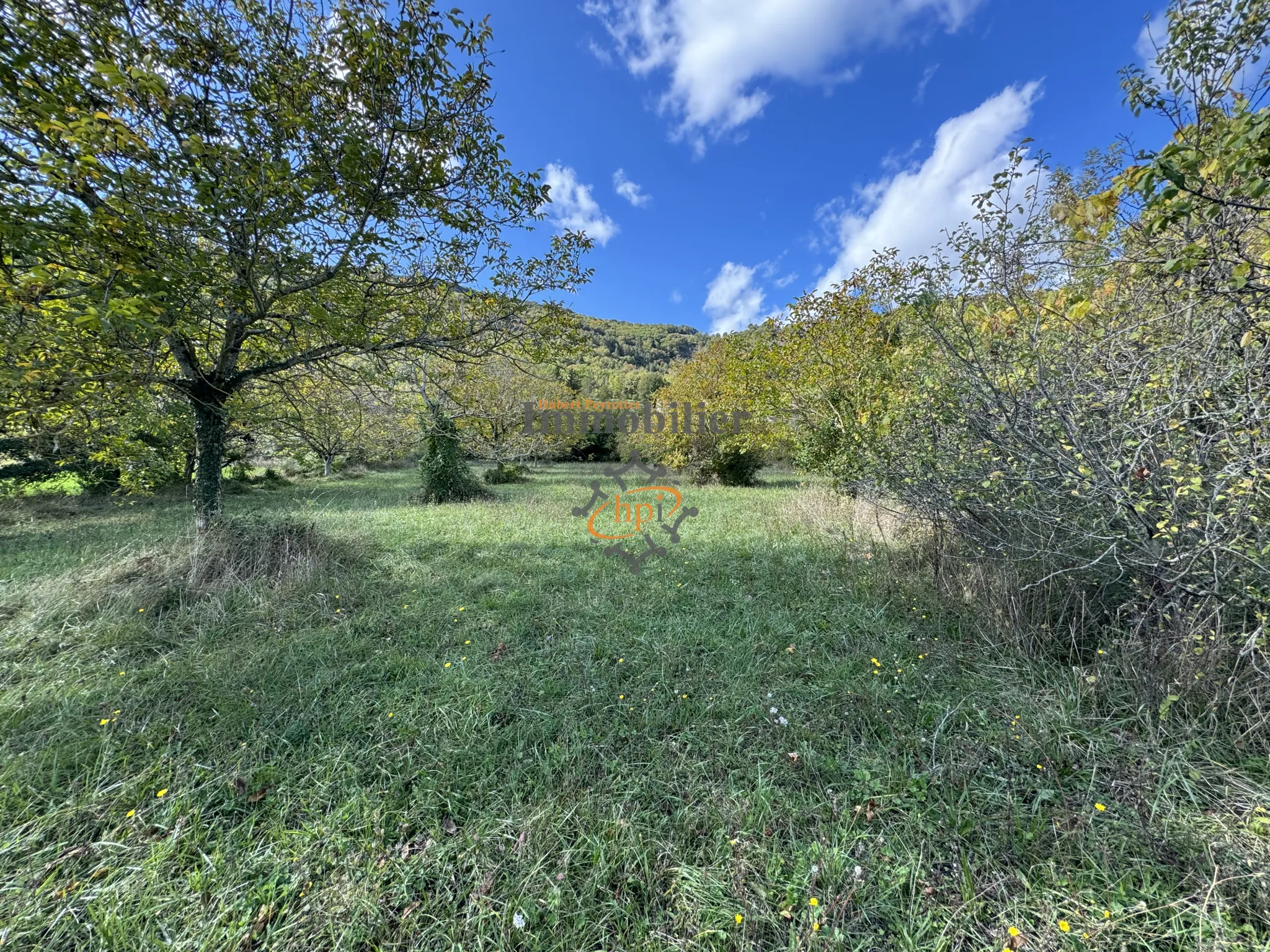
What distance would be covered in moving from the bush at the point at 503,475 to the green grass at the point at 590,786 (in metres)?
11.6

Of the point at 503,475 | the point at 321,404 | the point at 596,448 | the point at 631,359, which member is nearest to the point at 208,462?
the point at 321,404

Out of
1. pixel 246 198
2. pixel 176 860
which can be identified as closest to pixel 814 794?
pixel 176 860

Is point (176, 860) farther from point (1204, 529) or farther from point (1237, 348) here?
point (1237, 348)

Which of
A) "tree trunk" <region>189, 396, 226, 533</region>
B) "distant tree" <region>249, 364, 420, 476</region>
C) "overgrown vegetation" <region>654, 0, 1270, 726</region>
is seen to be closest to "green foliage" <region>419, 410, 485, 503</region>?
"distant tree" <region>249, 364, 420, 476</region>

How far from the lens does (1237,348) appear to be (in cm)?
217

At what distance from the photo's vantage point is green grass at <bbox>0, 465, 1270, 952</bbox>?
1465mm

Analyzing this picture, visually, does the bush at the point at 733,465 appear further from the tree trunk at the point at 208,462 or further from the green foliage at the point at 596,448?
the tree trunk at the point at 208,462

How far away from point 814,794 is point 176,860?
2.67 metres

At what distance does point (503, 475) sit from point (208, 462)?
10774 mm

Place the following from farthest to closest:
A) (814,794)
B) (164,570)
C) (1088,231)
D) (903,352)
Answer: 1. (903,352)
2. (164,570)
3. (1088,231)
4. (814,794)

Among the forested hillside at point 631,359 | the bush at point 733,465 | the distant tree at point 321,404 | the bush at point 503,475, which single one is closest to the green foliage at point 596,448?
the forested hillside at point 631,359

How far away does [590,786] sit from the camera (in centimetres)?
201

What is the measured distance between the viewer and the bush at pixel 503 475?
15.4 metres

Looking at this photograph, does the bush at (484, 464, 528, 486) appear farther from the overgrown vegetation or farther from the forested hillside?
the overgrown vegetation
